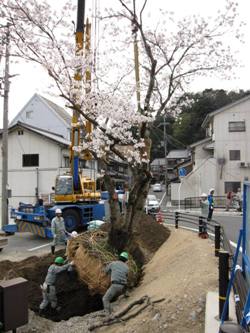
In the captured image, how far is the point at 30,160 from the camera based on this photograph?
30438mm

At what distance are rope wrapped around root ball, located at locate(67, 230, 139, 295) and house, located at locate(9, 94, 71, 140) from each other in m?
30.3

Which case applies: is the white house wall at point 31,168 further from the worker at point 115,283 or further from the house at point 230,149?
the worker at point 115,283

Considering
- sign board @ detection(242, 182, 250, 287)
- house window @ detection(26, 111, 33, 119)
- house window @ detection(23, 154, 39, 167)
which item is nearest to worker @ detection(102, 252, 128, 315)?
sign board @ detection(242, 182, 250, 287)

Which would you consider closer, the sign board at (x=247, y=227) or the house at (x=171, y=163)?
the sign board at (x=247, y=227)

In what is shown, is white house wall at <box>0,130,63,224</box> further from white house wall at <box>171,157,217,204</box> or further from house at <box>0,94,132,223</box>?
white house wall at <box>171,157,217,204</box>

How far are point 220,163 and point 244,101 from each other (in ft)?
20.9

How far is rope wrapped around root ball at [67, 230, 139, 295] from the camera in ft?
30.9

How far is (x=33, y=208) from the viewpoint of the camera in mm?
16109

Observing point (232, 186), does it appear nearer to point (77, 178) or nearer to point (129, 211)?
point (77, 178)

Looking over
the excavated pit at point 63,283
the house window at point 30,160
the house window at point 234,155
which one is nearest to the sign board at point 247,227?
the excavated pit at point 63,283

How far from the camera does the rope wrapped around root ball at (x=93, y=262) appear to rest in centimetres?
941

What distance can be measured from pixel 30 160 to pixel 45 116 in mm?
13010

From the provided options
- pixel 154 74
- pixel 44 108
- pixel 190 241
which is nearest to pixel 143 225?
pixel 190 241

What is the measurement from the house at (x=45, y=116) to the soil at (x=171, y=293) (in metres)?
30.9
